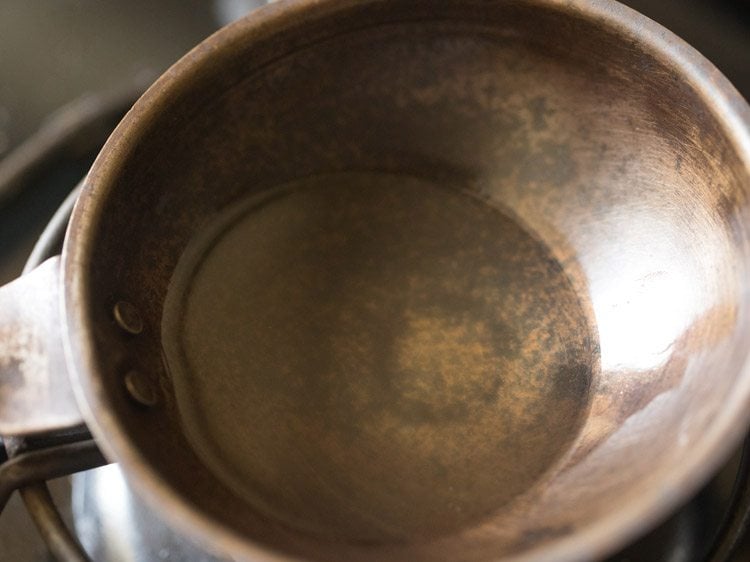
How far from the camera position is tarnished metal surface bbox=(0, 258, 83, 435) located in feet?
1.59

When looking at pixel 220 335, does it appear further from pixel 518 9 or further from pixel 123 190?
pixel 518 9

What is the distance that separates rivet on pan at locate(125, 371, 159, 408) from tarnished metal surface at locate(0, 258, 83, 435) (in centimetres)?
3

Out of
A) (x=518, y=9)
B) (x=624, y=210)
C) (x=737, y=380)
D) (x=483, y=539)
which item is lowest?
(x=483, y=539)

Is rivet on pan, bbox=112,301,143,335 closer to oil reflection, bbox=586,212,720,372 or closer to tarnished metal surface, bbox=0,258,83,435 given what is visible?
tarnished metal surface, bbox=0,258,83,435

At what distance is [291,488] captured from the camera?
0.54 m

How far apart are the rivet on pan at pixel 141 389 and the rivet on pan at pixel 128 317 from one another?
0.10ft

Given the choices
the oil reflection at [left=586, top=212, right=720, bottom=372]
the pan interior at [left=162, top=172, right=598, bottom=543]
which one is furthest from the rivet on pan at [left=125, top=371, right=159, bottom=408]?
the oil reflection at [left=586, top=212, right=720, bottom=372]

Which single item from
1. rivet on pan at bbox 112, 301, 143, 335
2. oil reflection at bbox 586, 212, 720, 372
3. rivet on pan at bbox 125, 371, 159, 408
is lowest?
rivet on pan at bbox 125, 371, 159, 408

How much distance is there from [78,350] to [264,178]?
0.25m

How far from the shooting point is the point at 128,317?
531 millimetres

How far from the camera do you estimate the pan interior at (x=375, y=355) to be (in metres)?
0.54

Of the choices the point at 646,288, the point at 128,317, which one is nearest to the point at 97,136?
the point at 128,317

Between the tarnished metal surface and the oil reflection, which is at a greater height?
the oil reflection

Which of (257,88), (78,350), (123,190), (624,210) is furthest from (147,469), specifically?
(624,210)
